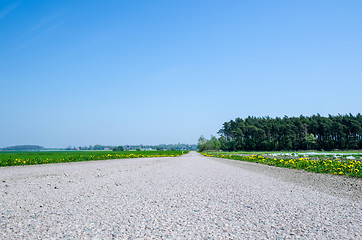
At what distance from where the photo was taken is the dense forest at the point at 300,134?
7656 centimetres

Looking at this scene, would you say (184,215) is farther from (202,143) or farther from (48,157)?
(202,143)

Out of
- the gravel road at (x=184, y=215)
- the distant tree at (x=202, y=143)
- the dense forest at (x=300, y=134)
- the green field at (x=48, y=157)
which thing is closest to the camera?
the gravel road at (x=184, y=215)

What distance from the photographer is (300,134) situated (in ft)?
276

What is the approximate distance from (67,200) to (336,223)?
21.2 feet

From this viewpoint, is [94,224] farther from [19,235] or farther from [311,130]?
[311,130]

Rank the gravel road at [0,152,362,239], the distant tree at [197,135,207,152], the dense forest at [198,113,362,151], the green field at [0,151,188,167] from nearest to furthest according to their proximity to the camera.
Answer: the gravel road at [0,152,362,239], the green field at [0,151,188,167], the dense forest at [198,113,362,151], the distant tree at [197,135,207,152]

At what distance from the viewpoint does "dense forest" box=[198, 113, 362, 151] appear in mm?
76562

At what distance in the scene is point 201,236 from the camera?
355cm

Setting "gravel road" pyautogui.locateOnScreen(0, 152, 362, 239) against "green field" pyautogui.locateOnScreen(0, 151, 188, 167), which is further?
"green field" pyautogui.locateOnScreen(0, 151, 188, 167)

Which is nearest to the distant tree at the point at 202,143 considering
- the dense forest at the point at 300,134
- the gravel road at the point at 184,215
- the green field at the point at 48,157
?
the dense forest at the point at 300,134

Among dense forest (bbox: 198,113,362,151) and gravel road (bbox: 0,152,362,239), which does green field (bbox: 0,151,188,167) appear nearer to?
gravel road (bbox: 0,152,362,239)

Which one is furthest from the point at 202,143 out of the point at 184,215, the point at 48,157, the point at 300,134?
the point at 184,215

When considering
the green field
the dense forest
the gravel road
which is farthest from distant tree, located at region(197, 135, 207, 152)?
the gravel road

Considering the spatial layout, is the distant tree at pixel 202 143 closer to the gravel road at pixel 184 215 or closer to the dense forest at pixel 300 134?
the dense forest at pixel 300 134
